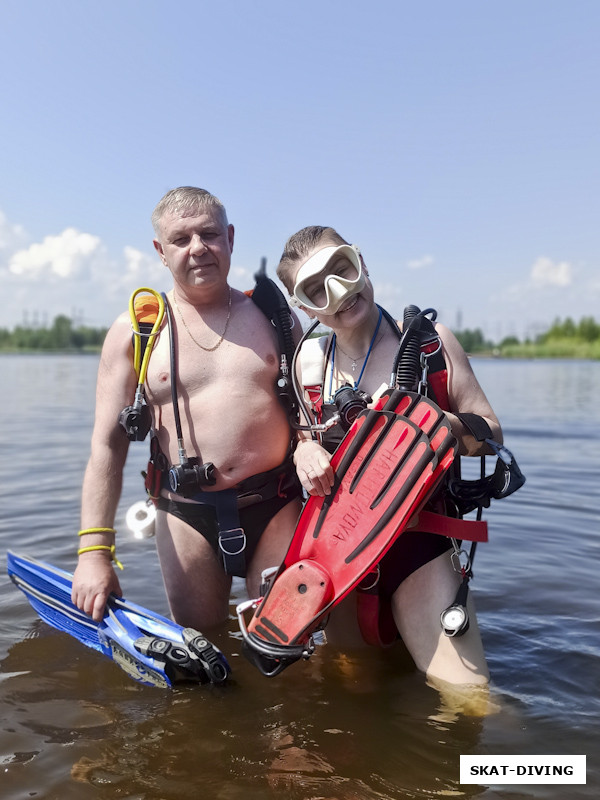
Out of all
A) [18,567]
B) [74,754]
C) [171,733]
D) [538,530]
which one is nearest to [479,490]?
[171,733]

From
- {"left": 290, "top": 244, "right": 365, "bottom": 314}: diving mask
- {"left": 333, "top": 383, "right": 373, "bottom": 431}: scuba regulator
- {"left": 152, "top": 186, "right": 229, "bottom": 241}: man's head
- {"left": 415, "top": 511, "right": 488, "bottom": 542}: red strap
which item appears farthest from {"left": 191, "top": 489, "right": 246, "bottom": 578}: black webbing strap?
{"left": 152, "top": 186, "right": 229, "bottom": 241}: man's head

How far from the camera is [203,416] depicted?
337cm

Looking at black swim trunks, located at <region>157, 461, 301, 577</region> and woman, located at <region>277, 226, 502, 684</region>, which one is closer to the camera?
woman, located at <region>277, 226, 502, 684</region>

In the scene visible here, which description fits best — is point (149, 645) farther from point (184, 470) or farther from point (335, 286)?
point (335, 286)

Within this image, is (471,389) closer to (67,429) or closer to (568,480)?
(568,480)

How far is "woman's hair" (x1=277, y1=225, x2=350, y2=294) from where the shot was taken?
306cm

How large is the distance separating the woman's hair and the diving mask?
70 millimetres

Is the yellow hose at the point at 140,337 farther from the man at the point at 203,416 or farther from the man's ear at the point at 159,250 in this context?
the man's ear at the point at 159,250

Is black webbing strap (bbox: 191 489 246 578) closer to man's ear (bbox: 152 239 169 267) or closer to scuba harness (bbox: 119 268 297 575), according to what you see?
scuba harness (bbox: 119 268 297 575)

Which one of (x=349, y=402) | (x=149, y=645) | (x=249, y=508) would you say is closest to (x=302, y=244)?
(x=349, y=402)

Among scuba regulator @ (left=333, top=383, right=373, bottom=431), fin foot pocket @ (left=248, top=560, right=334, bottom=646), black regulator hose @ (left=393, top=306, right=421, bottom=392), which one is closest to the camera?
fin foot pocket @ (left=248, top=560, right=334, bottom=646)

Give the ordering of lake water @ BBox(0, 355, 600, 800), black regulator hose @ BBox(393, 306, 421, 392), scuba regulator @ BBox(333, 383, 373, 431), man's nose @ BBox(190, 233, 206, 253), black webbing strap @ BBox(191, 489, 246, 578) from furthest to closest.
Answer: black webbing strap @ BBox(191, 489, 246, 578) → man's nose @ BBox(190, 233, 206, 253) → scuba regulator @ BBox(333, 383, 373, 431) → black regulator hose @ BBox(393, 306, 421, 392) → lake water @ BBox(0, 355, 600, 800)

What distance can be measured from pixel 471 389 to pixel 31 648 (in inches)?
107

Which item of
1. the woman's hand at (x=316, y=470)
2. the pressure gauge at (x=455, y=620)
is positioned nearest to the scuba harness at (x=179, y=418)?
the woman's hand at (x=316, y=470)
